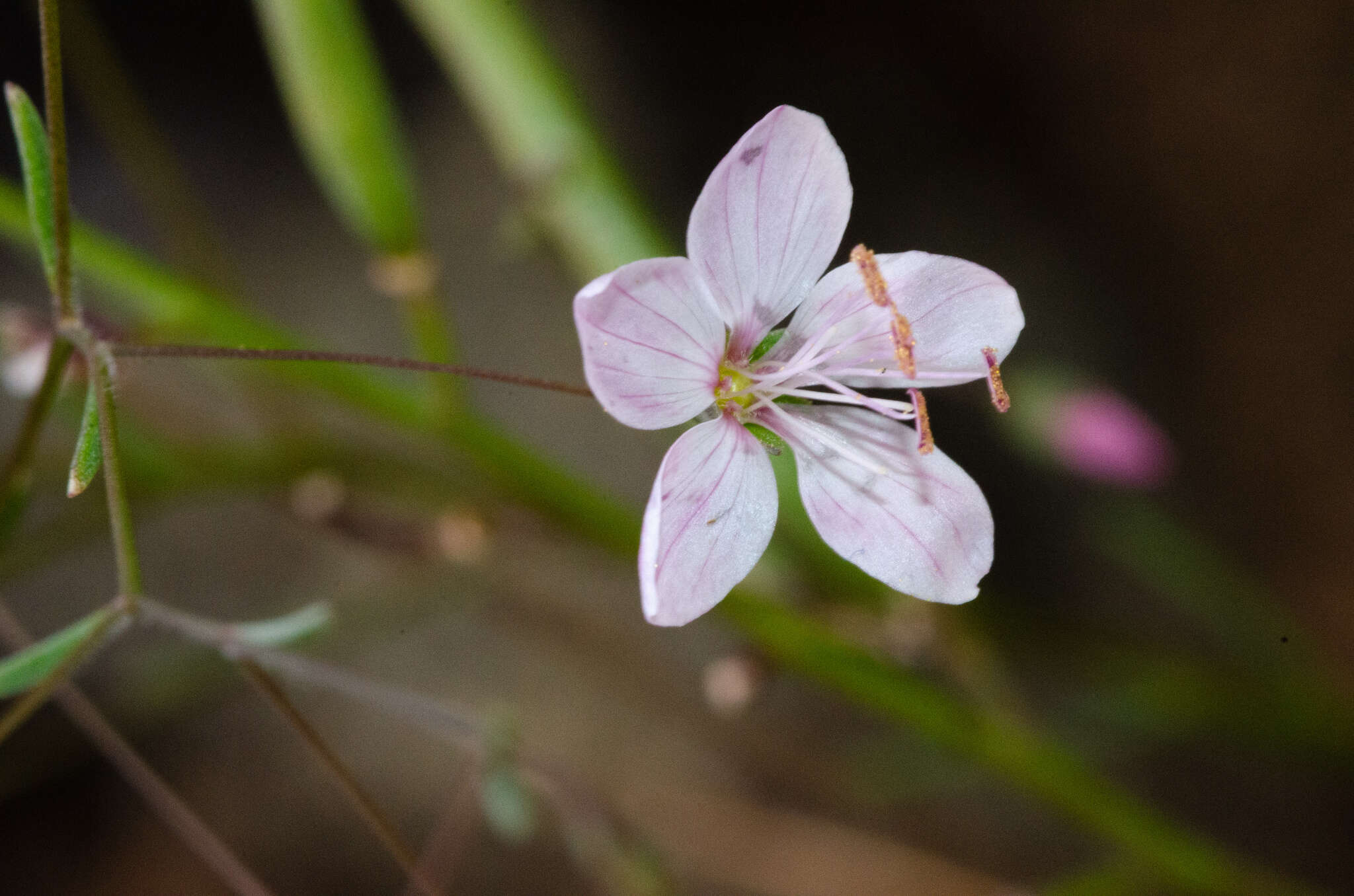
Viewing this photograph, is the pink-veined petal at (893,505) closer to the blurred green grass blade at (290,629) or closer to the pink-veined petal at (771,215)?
the pink-veined petal at (771,215)

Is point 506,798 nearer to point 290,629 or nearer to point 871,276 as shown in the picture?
point 290,629

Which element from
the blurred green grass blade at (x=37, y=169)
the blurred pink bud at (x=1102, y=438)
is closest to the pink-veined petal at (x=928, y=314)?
the blurred green grass blade at (x=37, y=169)

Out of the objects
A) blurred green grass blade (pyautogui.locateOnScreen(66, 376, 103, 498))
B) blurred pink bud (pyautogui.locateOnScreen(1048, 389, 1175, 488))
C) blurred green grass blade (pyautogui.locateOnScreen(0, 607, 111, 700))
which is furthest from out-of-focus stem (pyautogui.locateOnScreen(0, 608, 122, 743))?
blurred pink bud (pyautogui.locateOnScreen(1048, 389, 1175, 488))

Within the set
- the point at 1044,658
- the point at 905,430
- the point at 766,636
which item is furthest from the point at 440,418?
the point at 1044,658

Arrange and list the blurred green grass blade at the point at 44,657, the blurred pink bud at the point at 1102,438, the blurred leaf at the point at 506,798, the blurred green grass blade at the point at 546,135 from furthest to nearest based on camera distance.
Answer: the blurred pink bud at the point at 1102,438
the blurred green grass blade at the point at 546,135
the blurred leaf at the point at 506,798
the blurred green grass blade at the point at 44,657

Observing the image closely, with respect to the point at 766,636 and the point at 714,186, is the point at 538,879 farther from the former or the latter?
the point at 714,186
